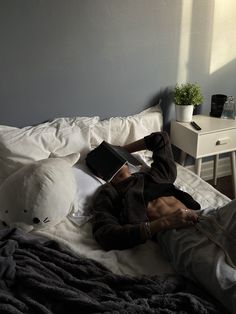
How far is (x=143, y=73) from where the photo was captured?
86.8 inches

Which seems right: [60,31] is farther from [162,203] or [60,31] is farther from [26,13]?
[162,203]

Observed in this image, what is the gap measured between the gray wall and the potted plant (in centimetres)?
12

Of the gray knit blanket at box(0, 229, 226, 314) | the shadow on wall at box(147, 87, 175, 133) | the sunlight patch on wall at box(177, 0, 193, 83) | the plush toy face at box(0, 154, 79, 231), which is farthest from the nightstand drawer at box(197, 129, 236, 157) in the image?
the gray knit blanket at box(0, 229, 226, 314)

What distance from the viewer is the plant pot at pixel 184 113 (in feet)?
7.26

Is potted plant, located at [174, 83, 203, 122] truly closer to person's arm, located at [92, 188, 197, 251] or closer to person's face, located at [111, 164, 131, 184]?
person's face, located at [111, 164, 131, 184]

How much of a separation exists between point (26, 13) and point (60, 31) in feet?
0.65

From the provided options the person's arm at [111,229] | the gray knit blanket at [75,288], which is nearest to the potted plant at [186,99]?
the person's arm at [111,229]

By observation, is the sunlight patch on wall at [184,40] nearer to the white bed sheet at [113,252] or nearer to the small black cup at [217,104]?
the small black cup at [217,104]

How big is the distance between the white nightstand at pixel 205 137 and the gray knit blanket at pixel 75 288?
1.09 m

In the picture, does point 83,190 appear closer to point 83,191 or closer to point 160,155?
point 83,191

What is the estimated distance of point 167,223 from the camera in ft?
4.42

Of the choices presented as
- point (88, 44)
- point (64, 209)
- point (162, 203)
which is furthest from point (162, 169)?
point (88, 44)

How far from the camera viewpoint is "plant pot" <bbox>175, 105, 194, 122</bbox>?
7.26ft

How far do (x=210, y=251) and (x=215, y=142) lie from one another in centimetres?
109
